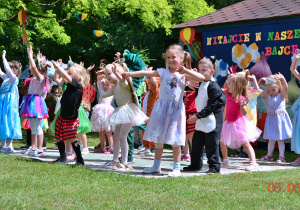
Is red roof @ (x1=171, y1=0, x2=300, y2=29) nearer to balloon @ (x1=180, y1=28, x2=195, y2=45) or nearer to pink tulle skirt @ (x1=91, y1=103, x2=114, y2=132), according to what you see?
balloon @ (x1=180, y1=28, x2=195, y2=45)

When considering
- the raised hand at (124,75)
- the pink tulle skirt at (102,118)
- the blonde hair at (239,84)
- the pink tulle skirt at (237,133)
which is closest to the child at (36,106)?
the pink tulle skirt at (102,118)

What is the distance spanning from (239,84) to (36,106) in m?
3.86

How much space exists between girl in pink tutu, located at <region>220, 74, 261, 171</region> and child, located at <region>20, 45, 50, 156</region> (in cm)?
351

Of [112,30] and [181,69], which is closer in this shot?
[181,69]

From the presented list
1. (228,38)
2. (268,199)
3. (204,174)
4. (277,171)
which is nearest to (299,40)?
(228,38)

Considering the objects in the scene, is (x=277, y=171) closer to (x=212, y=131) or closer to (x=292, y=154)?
(x=212, y=131)

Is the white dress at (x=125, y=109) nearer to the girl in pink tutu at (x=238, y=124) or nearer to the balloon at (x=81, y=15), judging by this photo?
the girl in pink tutu at (x=238, y=124)

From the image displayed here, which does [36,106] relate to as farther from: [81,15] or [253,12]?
[253,12]

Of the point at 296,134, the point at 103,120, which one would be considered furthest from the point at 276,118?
the point at 103,120

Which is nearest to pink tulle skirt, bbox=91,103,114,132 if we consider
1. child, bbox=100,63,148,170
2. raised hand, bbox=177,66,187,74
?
child, bbox=100,63,148,170

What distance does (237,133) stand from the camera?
25.0ft

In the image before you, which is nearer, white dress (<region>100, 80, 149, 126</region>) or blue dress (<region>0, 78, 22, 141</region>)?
white dress (<region>100, 80, 149, 126</region>)

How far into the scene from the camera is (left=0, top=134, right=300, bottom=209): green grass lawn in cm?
486

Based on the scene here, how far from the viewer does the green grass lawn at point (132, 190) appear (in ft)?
16.0
